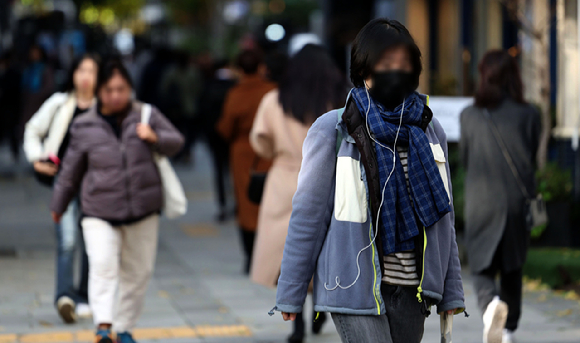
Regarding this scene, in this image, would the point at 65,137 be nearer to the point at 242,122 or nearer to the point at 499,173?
the point at 242,122

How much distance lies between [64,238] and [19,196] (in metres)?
6.99

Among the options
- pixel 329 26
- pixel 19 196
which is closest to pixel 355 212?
pixel 19 196

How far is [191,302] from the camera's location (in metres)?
7.11

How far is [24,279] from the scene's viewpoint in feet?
25.8

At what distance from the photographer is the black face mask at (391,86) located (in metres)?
3.08

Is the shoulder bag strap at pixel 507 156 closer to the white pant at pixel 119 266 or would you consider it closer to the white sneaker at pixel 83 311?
the white pant at pixel 119 266

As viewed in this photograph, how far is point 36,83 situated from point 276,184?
8.46 meters

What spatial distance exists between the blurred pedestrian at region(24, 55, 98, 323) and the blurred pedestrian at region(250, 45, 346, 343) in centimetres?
144

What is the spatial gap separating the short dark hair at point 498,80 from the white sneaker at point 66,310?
307cm

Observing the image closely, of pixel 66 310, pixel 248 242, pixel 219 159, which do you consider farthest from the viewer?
pixel 219 159

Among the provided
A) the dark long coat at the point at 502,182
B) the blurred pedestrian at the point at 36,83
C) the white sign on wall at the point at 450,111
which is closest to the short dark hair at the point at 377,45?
the dark long coat at the point at 502,182

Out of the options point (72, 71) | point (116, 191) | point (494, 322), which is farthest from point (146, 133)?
point (494, 322)

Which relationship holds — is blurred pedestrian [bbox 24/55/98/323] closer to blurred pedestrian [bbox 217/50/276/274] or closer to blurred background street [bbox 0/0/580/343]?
blurred background street [bbox 0/0/580/343]

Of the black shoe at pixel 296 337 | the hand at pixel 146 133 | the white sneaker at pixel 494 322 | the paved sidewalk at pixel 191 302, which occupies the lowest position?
the paved sidewalk at pixel 191 302
